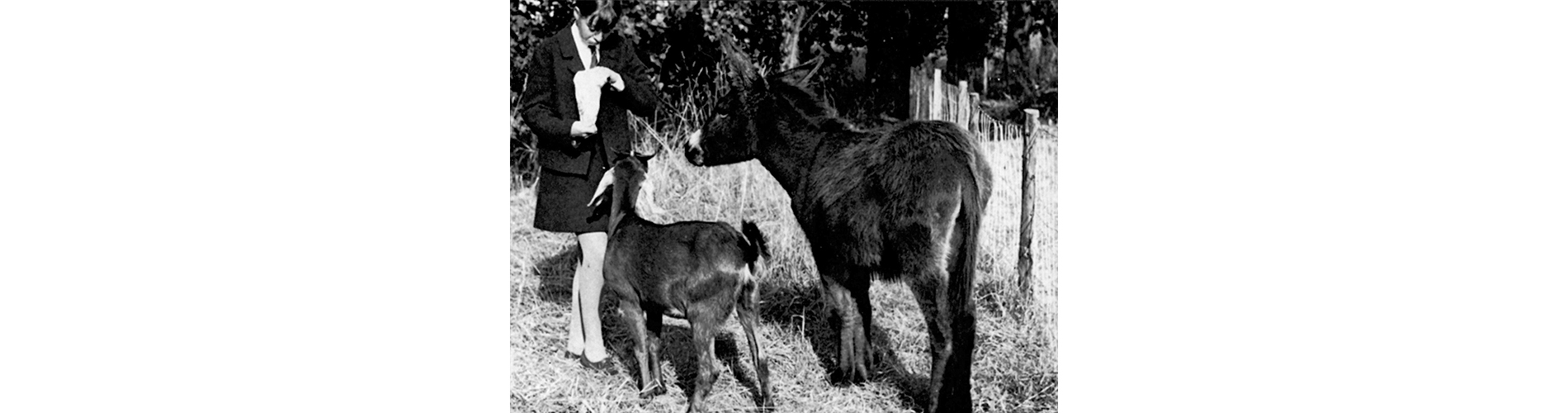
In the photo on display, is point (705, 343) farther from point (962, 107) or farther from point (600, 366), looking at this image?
point (962, 107)

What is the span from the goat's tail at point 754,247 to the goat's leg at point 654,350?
377 millimetres

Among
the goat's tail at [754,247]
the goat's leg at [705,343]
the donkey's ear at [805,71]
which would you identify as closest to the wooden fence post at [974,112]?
the donkey's ear at [805,71]

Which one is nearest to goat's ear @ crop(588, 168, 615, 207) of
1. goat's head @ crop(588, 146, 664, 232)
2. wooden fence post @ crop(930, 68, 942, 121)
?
goat's head @ crop(588, 146, 664, 232)

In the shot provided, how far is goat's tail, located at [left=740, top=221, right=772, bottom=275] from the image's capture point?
5.39m

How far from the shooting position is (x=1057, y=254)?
→ 5.55 meters

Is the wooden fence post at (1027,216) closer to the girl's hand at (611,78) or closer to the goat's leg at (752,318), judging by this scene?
the goat's leg at (752,318)

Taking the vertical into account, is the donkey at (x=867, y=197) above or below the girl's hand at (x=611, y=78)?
below

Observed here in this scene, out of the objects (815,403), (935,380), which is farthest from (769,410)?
(935,380)

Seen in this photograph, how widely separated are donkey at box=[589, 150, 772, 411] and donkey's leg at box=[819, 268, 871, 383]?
0.89ft

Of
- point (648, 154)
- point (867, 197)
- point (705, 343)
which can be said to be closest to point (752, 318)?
point (705, 343)

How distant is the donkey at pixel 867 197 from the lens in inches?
211

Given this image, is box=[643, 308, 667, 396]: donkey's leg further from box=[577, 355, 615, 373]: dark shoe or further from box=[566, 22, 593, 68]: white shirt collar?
box=[566, 22, 593, 68]: white shirt collar

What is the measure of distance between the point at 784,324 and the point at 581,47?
48.0 inches

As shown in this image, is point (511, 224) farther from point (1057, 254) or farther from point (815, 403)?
point (1057, 254)
